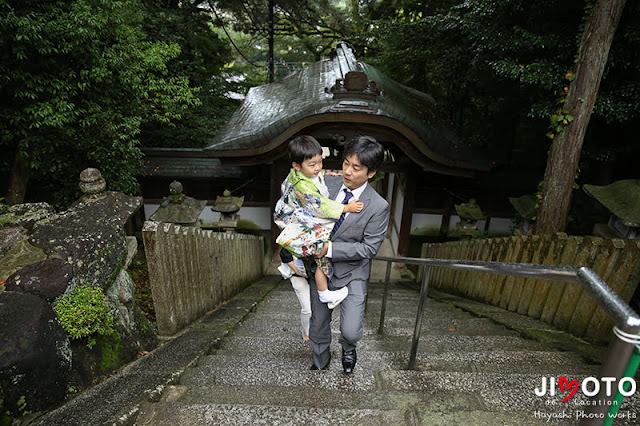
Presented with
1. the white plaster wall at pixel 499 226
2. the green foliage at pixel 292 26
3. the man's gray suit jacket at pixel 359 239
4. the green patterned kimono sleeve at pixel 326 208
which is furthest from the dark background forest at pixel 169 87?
the green foliage at pixel 292 26

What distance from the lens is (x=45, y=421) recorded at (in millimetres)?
1689

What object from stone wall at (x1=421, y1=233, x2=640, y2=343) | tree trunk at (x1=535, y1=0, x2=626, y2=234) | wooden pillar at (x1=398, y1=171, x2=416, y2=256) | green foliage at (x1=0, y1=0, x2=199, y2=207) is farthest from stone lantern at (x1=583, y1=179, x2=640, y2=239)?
green foliage at (x1=0, y1=0, x2=199, y2=207)

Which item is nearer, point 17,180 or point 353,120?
point 17,180

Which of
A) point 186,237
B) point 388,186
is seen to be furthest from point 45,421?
point 388,186

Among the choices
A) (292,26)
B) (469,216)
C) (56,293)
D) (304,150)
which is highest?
(292,26)

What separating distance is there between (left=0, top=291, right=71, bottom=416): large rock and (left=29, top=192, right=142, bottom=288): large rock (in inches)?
19.2

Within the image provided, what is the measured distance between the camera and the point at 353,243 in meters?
2.28

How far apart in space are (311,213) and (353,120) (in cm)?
450

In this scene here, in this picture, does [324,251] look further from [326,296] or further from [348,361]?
[348,361]

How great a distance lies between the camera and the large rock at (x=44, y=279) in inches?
82.4

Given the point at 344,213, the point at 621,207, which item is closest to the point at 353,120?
the point at 621,207

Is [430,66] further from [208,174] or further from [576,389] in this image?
[576,389]

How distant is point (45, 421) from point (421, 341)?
2.63 m

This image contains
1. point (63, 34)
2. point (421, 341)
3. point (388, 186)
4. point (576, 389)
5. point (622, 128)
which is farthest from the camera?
point (388, 186)
